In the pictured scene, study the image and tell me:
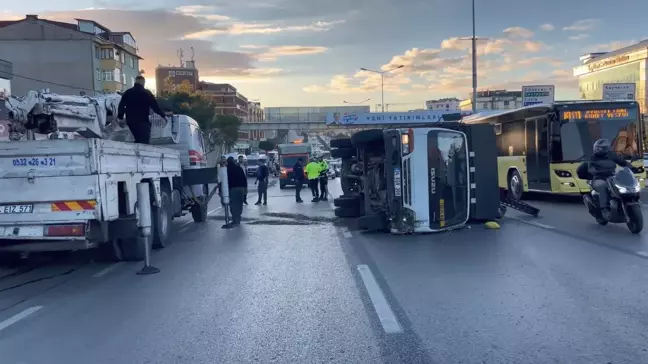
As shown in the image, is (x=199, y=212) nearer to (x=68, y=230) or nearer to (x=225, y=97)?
(x=68, y=230)

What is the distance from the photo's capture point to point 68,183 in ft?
27.1

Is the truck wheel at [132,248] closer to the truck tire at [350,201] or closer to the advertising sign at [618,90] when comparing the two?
the truck tire at [350,201]

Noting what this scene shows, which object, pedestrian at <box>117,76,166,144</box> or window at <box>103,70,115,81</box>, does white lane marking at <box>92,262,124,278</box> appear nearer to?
pedestrian at <box>117,76,166,144</box>

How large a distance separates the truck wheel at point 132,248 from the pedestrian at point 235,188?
5315 mm

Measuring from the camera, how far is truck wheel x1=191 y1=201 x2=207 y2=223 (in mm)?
15789

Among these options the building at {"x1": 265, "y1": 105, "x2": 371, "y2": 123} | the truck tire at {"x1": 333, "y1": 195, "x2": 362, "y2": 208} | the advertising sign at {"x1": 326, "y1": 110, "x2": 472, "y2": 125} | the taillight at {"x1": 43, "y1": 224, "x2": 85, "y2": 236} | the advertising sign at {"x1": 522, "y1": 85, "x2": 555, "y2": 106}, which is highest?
the building at {"x1": 265, "y1": 105, "x2": 371, "y2": 123}

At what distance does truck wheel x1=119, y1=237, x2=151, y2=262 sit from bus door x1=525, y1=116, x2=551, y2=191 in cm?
1213

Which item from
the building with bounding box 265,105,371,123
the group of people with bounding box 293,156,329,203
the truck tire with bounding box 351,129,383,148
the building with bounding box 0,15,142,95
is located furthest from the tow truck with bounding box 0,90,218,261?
the building with bounding box 265,105,371,123

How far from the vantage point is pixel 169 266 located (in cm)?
941

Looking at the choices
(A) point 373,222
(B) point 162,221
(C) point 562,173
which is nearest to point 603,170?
(A) point 373,222

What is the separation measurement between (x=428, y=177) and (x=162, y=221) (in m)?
5.00

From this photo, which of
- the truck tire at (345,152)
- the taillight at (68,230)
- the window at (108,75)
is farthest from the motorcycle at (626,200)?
the window at (108,75)

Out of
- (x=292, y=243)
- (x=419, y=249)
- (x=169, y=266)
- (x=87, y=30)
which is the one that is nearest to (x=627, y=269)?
(x=419, y=249)

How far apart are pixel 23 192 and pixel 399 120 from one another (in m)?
47.8
